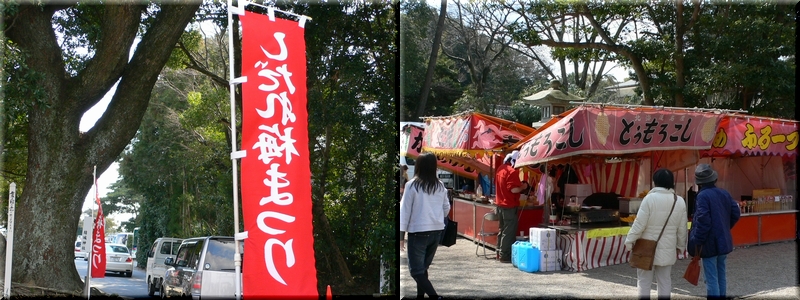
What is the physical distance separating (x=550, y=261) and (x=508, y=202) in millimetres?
1197

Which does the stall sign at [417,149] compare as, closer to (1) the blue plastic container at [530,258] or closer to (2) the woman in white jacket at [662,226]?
(1) the blue plastic container at [530,258]

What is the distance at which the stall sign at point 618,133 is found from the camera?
9055mm

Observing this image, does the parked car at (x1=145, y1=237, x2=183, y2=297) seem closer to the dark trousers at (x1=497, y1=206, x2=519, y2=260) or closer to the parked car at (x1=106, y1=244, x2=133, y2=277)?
the parked car at (x1=106, y1=244, x2=133, y2=277)

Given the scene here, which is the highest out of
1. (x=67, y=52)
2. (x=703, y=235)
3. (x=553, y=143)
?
(x=67, y=52)

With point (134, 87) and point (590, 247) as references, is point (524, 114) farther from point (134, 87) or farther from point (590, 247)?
point (134, 87)

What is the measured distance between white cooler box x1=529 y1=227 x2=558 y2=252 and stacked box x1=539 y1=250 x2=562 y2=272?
0.24 feet

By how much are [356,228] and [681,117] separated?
20.1 ft

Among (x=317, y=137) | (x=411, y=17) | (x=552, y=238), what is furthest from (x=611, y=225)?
(x=411, y=17)

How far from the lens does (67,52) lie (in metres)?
12.8

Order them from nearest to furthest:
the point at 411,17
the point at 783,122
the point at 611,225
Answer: the point at 611,225
the point at 783,122
the point at 411,17

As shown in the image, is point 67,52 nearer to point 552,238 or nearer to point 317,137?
point 317,137

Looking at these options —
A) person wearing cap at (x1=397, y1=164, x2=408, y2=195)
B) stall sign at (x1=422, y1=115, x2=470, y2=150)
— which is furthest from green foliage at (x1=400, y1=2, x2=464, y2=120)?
person wearing cap at (x1=397, y1=164, x2=408, y2=195)

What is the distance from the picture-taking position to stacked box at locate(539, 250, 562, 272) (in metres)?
9.69

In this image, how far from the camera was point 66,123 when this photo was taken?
10.1 meters
